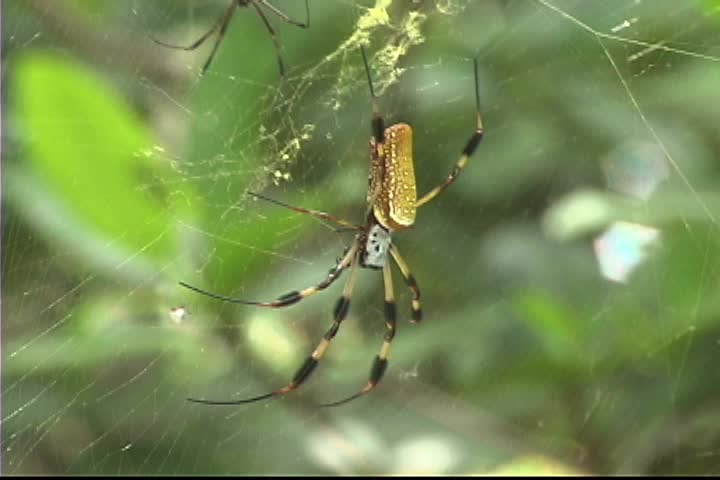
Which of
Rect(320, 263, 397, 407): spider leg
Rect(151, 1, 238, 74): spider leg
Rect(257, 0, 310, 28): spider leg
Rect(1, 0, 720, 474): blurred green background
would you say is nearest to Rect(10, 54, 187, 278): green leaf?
Rect(1, 0, 720, 474): blurred green background

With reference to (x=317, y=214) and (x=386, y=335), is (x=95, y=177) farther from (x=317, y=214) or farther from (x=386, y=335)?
(x=386, y=335)

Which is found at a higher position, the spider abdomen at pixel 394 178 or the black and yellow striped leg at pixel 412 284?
the spider abdomen at pixel 394 178

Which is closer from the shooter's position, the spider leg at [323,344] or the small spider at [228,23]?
the small spider at [228,23]

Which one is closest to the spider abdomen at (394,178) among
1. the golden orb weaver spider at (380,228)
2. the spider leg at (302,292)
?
the golden orb weaver spider at (380,228)

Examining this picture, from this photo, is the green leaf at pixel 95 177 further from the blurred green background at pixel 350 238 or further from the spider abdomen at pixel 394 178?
→ the spider abdomen at pixel 394 178

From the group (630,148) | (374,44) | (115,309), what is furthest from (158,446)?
(630,148)

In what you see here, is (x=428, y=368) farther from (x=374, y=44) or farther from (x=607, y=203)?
(x=374, y=44)

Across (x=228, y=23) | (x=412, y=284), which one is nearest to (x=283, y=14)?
(x=228, y=23)
